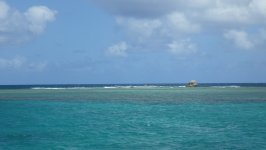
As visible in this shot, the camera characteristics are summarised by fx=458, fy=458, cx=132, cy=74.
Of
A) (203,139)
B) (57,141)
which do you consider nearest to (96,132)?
(57,141)

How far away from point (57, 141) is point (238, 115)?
20950mm

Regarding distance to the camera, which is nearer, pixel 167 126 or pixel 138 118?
pixel 167 126

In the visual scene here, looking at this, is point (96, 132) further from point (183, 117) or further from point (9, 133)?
point (183, 117)

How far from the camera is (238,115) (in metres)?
42.6

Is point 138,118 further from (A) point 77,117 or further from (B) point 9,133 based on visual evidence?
(B) point 9,133

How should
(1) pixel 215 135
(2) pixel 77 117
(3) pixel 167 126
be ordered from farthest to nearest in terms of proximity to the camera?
(2) pixel 77 117
(3) pixel 167 126
(1) pixel 215 135

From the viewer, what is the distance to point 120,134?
100 ft

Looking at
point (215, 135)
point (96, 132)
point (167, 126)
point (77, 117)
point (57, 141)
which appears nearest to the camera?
point (57, 141)

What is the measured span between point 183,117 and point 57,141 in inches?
661

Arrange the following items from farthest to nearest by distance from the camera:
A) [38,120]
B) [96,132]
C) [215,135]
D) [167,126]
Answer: [38,120], [167,126], [96,132], [215,135]

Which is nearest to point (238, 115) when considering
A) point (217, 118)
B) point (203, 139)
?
point (217, 118)

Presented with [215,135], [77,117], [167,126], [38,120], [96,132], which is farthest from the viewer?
[77,117]

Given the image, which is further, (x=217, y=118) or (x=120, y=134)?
(x=217, y=118)

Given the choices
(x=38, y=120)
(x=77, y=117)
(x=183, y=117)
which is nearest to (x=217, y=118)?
(x=183, y=117)
